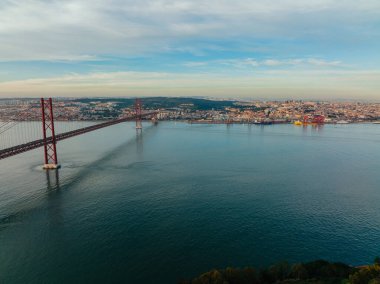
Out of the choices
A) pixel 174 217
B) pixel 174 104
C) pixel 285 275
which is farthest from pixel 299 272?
pixel 174 104

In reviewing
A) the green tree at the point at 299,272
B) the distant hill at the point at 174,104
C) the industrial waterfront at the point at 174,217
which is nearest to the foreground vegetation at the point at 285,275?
the green tree at the point at 299,272

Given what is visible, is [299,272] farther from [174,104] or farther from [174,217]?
[174,104]

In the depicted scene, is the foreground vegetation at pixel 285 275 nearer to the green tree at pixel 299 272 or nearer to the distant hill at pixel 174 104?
the green tree at pixel 299 272

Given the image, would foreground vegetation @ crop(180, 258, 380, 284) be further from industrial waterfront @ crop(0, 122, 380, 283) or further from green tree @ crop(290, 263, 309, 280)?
industrial waterfront @ crop(0, 122, 380, 283)

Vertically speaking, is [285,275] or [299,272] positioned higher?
[299,272]

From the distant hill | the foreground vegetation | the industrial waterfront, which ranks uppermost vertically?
the distant hill

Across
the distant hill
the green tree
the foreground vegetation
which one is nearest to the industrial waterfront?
the foreground vegetation

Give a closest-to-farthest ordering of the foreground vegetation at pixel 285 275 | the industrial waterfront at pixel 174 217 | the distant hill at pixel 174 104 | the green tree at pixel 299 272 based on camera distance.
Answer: the foreground vegetation at pixel 285 275
the green tree at pixel 299 272
the industrial waterfront at pixel 174 217
the distant hill at pixel 174 104

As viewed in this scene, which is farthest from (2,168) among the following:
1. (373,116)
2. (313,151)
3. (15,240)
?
(373,116)
